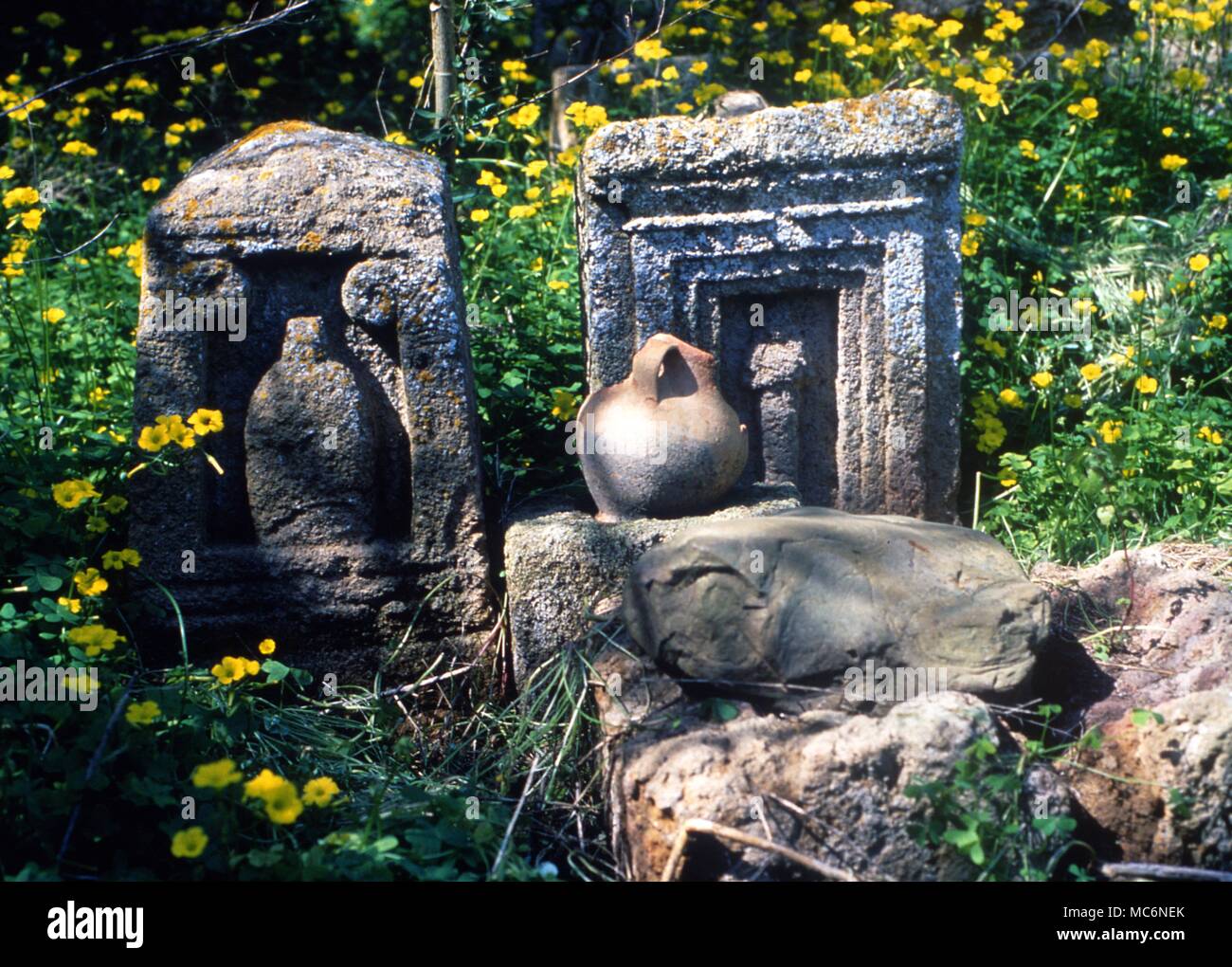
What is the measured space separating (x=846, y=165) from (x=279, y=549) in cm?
189

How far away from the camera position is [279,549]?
129 inches

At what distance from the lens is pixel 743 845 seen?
2.31 metres

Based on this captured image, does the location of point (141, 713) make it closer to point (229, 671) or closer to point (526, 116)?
point (229, 671)

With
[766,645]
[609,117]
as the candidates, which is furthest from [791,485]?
[609,117]

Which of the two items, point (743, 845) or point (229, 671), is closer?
point (743, 845)

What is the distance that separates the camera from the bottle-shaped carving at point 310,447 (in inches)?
127

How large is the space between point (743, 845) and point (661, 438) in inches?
49.6

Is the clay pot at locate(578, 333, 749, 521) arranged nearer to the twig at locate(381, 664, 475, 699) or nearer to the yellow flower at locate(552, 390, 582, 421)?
the yellow flower at locate(552, 390, 582, 421)

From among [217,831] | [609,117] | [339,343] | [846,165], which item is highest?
[609,117]

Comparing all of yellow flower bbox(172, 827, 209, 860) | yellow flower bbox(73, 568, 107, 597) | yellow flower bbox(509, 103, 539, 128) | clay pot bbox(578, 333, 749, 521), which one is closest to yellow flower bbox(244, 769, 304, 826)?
yellow flower bbox(172, 827, 209, 860)

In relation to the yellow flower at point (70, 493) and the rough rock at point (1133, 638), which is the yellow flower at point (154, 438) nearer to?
the yellow flower at point (70, 493)

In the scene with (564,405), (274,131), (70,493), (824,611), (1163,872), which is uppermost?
(274,131)

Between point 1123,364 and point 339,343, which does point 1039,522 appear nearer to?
point 1123,364

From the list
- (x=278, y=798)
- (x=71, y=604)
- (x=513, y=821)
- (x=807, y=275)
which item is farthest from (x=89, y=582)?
(x=807, y=275)
